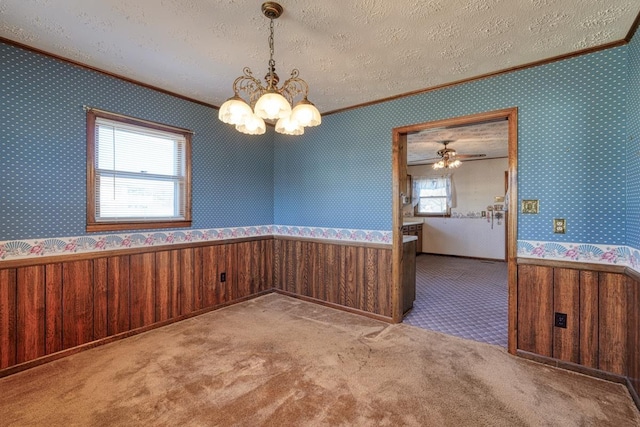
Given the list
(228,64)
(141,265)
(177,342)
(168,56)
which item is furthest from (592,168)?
(141,265)

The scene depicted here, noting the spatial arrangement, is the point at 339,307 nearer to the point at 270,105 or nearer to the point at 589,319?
the point at 589,319

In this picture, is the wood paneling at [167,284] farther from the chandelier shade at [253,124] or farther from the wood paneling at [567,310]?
the wood paneling at [567,310]

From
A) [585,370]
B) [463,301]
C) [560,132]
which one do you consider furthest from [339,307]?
[560,132]

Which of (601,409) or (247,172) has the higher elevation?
(247,172)

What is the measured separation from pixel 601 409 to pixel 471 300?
2242 millimetres

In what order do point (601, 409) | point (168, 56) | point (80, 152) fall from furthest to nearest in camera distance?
1. point (80, 152)
2. point (168, 56)
3. point (601, 409)

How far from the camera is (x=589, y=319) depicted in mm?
2365

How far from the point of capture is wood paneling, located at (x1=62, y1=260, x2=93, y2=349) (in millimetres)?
2592

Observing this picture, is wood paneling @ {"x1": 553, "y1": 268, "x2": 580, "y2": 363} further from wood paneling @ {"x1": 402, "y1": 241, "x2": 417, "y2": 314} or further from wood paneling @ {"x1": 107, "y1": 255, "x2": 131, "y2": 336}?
wood paneling @ {"x1": 107, "y1": 255, "x2": 131, "y2": 336}

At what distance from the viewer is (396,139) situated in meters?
3.40

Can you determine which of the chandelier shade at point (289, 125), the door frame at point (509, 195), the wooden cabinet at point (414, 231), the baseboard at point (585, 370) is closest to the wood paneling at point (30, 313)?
the chandelier shade at point (289, 125)

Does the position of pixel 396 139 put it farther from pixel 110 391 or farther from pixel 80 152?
pixel 110 391

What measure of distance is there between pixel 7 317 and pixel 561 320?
438cm

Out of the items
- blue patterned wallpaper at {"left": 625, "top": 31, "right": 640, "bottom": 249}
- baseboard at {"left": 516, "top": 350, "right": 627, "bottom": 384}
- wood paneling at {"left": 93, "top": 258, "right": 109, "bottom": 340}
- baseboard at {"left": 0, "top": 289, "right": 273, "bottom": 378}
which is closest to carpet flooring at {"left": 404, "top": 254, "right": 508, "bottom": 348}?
baseboard at {"left": 516, "top": 350, "right": 627, "bottom": 384}
